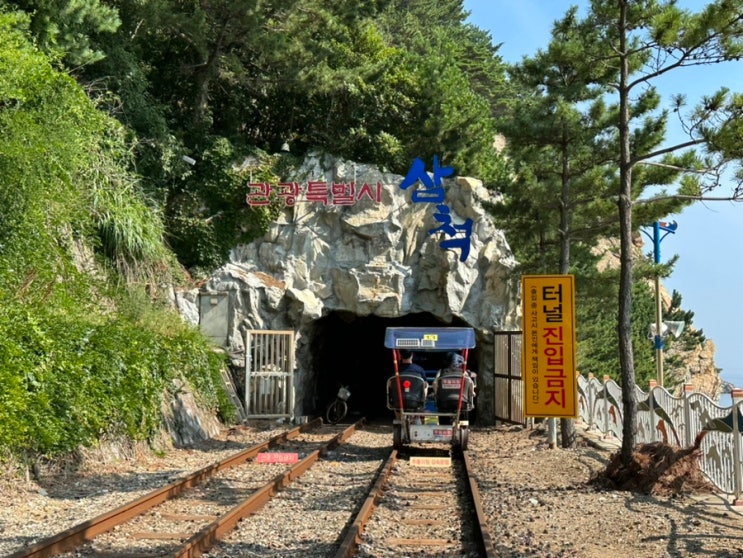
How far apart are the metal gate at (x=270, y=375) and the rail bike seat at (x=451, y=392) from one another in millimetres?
6519

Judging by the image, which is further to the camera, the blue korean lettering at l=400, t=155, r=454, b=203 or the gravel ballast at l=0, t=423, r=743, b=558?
the blue korean lettering at l=400, t=155, r=454, b=203

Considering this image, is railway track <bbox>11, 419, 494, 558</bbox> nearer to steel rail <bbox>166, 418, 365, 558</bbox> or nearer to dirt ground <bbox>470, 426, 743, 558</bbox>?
steel rail <bbox>166, 418, 365, 558</bbox>

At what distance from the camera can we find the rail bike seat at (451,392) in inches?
512

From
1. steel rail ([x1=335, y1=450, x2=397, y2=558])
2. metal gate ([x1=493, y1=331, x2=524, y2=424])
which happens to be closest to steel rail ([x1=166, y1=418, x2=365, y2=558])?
steel rail ([x1=335, y1=450, x2=397, y2=558])

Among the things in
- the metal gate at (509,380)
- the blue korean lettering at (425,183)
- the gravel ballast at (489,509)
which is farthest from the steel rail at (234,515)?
the blue korean lettering at (425,183)

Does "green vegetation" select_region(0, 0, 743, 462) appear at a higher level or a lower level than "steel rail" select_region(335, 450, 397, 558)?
higher

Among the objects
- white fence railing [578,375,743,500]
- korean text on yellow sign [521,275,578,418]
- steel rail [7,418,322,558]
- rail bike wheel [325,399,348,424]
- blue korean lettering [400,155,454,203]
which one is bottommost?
rail bike wheel [325,399,348,424]

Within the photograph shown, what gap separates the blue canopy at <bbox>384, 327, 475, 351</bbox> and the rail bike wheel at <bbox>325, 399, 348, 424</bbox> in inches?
302

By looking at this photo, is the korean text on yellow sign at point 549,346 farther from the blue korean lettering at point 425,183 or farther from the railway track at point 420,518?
the blue korean lettering at point 425,183

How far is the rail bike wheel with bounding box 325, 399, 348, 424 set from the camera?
20641 millimetres

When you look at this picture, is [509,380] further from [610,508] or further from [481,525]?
[481,525]

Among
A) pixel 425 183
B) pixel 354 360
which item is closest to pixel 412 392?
pixel 425 183

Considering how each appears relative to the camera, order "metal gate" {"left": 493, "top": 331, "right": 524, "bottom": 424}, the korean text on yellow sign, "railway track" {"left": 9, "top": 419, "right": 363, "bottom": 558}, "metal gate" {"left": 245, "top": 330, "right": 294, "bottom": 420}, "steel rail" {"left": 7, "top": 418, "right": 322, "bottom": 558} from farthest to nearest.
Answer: "metal gate" {"left": 245, "top": 330, "right": 294, "bottom": 420} → "metal gate" {"left": 493, "top": 331, "right": 524, "bottom": 424} → the korean text on yellow sign → "railway track" {"left": 9, "top": 419, "right": 363, "bottom": 558} → "steel rail" {"left": 7, "top": 418, "right": 322, "bottom": 558}

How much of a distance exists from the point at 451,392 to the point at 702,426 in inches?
180
